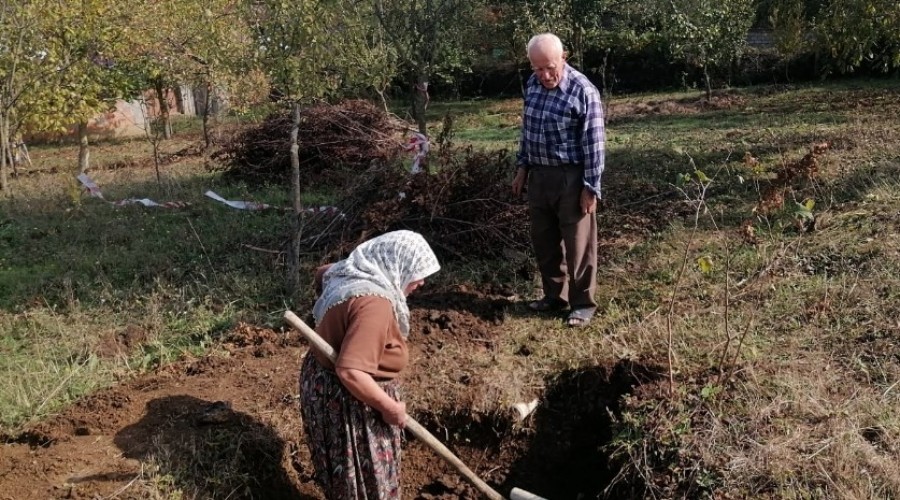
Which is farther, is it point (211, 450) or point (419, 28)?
point (419, 28)

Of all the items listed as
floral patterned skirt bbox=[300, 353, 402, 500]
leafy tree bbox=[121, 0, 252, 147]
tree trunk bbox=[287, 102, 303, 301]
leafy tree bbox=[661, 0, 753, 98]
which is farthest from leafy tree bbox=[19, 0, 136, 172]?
leafy tree bbox=[661, 0, 753, 98]

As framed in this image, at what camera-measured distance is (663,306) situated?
15.7 ft

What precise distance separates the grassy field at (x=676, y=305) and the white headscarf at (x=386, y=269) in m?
1.39

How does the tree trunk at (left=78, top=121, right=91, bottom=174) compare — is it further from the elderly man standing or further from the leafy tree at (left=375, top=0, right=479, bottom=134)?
the elderly man standing

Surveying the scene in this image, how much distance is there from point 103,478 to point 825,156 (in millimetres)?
7466

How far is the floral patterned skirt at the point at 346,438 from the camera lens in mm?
2945

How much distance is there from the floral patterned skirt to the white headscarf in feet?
1.27

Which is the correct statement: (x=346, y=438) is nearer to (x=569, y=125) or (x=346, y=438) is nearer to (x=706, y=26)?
(x=569, y=125)

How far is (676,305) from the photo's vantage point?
15.8 ft

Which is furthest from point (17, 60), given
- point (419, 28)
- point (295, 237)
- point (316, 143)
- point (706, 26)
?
point (706, 26)

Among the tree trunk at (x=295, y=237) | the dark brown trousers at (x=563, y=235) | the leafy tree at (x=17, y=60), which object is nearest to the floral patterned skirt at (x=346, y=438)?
the dark brown trousers at (x=563, y=235)

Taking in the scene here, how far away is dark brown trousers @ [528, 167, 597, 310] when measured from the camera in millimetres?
4539

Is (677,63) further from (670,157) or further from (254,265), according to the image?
(254,265)

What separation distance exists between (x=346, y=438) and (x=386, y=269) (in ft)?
2.46
